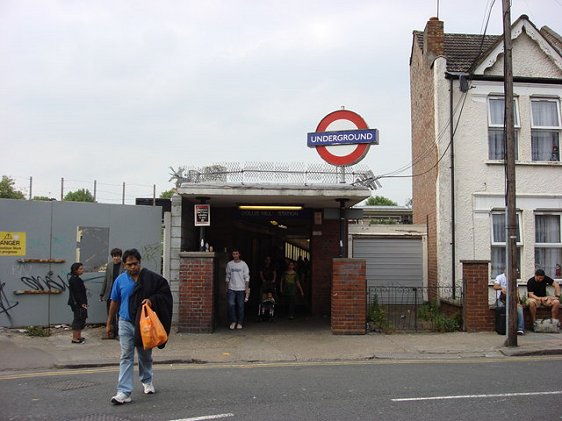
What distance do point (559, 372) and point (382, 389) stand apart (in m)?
3.06

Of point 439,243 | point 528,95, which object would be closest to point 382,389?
point 439,243

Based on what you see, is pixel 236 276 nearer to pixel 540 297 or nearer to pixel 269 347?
pixel 269 347

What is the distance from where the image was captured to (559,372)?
8242mm

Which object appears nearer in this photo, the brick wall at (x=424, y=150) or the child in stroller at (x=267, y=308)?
the child in stroller at (x=267, y=308)

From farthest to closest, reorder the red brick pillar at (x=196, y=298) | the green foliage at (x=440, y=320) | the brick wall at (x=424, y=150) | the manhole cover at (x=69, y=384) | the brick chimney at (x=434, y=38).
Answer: the brick chimney at (x=434, y=38) → the brick wall at (x=424, y=150) → the green foliage at (x=440, y=320) → the red brick pillar at (x=196, y=298) → the manhole cover at (x=69, y=384)

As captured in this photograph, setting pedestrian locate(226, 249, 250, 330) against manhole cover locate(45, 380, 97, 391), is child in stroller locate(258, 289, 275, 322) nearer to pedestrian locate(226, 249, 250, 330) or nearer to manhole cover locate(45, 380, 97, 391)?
pedestrian locate(226, 249, 250, 330)

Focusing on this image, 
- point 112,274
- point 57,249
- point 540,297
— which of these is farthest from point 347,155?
point 57,249

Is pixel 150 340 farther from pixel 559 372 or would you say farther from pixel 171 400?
pixel 559 372

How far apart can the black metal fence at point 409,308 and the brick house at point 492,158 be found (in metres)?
0.46

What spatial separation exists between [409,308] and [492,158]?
186 inches

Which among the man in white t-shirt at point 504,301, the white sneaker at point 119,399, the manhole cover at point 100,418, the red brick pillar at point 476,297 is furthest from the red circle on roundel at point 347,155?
the manhole cover at point 100,418

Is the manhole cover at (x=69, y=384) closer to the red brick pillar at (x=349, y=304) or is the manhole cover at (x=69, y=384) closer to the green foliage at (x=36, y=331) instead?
the green foliage at (x=36, y=331)

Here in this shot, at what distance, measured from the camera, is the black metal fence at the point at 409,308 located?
12.5 m

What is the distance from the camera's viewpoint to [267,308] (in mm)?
13914
